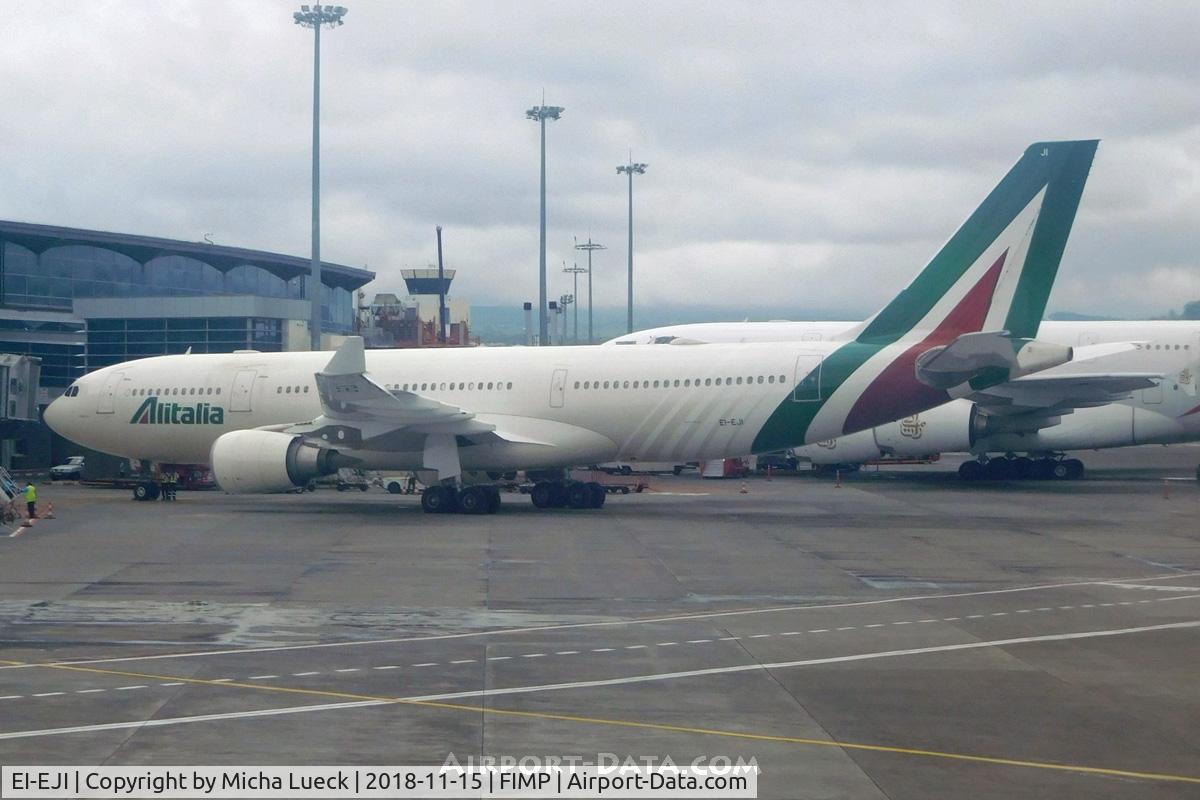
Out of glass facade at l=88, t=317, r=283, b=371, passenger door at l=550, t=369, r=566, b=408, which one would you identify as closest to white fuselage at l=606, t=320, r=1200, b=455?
passenger door at l=550, t=369, r=566, b=408

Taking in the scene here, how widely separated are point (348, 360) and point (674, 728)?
17839mm

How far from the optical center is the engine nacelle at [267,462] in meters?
27.7

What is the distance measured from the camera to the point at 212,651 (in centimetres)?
1255

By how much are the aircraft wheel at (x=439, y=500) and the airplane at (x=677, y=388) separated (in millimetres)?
45

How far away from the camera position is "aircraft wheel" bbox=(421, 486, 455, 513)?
28516 mm

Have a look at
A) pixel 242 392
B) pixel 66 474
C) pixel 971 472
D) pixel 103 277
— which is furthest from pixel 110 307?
pixel 971 472

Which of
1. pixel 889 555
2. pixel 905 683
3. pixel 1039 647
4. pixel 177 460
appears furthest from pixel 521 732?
pixel 177 460

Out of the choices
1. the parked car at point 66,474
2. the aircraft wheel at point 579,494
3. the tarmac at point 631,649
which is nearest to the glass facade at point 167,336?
the parked car at point 66,474

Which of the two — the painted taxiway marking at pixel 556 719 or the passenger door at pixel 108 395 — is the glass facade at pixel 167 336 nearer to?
the passenger door at pixel 108 395

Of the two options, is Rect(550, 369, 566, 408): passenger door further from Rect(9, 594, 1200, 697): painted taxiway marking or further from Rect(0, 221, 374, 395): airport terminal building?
Rect(0, 221, 374, 395): airport terminal building

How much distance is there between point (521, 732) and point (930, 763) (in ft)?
9.64

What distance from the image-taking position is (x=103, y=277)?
5941 centimetres

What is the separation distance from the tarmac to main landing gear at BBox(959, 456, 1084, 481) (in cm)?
1634

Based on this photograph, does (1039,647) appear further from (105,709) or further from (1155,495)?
(1155,495)
